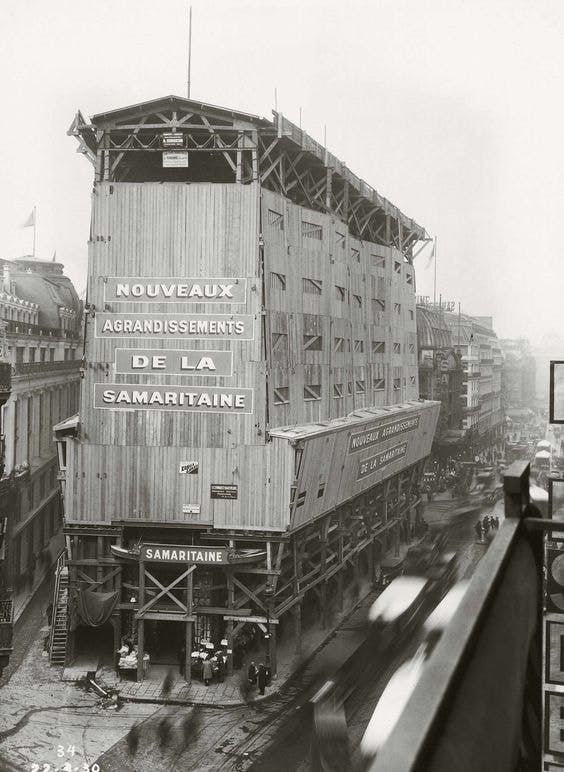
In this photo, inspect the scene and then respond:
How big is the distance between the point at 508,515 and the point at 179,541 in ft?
89.9

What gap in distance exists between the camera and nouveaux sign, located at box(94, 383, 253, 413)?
28828 millimetres

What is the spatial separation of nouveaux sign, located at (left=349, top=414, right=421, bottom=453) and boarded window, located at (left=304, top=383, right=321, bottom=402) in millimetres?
2461

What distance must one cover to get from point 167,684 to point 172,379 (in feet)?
34.0

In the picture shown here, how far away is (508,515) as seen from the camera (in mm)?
3355

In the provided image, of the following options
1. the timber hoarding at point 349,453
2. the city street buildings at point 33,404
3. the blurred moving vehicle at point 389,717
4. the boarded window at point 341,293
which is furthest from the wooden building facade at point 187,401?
the blurred moving vehicle at point 389,717

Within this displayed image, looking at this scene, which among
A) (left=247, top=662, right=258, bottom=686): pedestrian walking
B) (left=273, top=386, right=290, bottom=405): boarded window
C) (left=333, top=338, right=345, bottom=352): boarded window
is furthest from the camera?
(left=333, top=338, right=345, bottom=352): boarded window

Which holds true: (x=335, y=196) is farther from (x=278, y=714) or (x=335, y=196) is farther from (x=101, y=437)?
(x=278, y=714)

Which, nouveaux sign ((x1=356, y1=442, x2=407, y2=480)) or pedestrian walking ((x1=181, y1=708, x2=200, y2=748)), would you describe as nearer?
pedestrian walking ((x1=181, y1=708, x2=200, y2=748))

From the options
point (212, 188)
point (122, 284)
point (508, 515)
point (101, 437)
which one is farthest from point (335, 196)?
point (508, 515)

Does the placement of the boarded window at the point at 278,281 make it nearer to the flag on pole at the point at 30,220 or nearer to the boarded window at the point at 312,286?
the boarded window at the point at 312,286

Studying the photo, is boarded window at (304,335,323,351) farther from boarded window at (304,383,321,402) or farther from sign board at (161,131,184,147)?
sign board at (161,131,184,147)

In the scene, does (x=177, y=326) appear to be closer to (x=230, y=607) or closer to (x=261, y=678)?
(x=230, y=607)

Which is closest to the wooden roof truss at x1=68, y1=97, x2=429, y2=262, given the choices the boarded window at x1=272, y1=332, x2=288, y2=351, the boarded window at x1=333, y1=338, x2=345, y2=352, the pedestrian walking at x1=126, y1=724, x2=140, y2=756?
the boarded window at x1=272, y1=332, x2=288, y2=351

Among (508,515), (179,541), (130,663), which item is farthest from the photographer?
(179,541)
